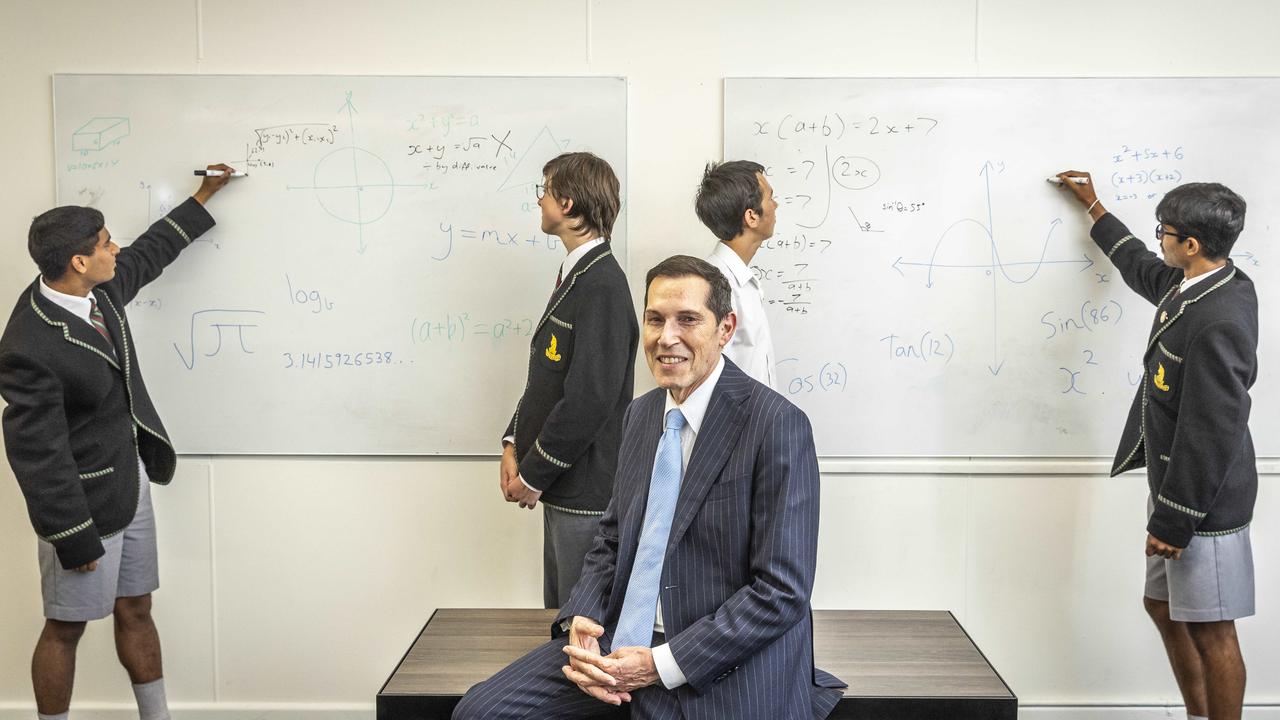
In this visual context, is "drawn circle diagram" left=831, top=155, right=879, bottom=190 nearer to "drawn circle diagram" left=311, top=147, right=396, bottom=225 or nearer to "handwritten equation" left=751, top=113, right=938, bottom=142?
"handwritten equation" left=751, top=113, right=938, bottom=142

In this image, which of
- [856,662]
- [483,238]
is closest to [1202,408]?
[856,662]

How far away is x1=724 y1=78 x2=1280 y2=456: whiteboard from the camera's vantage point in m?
3.09

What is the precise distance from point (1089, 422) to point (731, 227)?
1.41 m

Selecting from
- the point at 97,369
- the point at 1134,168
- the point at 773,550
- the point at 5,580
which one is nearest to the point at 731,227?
the point at 773,550

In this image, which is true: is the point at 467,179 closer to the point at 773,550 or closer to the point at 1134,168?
the point at 773,550

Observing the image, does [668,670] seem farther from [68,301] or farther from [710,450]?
[68,301]

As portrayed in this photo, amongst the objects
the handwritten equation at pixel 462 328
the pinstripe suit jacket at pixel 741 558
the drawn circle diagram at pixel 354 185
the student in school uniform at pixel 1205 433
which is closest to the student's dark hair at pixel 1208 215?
the student in school uniform at pixel 1205 433

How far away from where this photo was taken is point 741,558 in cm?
192

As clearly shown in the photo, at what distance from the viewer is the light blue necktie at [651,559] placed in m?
1.96

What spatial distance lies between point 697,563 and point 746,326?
2.97 feet

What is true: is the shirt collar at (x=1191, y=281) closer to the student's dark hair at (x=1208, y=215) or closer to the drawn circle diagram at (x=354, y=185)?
the student's dark hair at (x=1208, y=215)

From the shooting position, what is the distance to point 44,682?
2.79m

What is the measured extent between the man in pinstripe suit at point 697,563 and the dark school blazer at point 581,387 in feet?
1.66

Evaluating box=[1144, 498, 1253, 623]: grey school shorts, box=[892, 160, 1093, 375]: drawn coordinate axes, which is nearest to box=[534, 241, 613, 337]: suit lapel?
box=[892, 160, 1093, 375]: drawn coordinate axes
